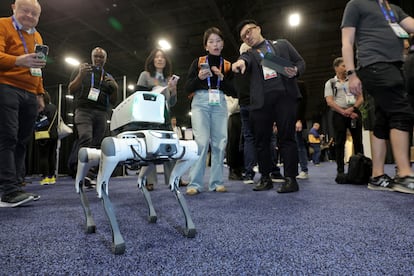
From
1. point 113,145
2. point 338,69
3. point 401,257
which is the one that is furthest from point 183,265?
point 338,69

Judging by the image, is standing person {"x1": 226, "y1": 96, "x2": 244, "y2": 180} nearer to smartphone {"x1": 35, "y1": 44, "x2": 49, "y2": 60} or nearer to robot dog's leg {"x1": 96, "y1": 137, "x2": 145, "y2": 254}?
smartphone {"x1": 35, "y1": 44, "x2": 49, "y2": 60}

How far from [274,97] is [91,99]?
1688mm

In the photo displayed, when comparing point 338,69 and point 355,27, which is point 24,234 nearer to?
point 355,27

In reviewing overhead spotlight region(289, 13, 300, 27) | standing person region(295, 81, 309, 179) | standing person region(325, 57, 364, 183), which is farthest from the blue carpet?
overhead spotlight region(289, 13, 300, 27)

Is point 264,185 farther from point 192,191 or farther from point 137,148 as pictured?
point 137,148

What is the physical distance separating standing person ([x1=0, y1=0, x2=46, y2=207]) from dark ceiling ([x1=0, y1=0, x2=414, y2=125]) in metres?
3.69

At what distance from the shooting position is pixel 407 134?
1707 mm

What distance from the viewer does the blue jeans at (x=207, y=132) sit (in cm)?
211

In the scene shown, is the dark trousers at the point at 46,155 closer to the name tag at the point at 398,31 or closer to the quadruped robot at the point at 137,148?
the quadruped robot at the point at 137,148

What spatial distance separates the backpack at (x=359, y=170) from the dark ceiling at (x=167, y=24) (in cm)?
385

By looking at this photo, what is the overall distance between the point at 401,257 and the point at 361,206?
727mm

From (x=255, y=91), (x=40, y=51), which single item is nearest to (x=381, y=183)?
(x=255, y=91)

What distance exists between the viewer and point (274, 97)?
6.45ft

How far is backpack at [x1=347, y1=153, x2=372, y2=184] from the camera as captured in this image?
2365 millimetres
